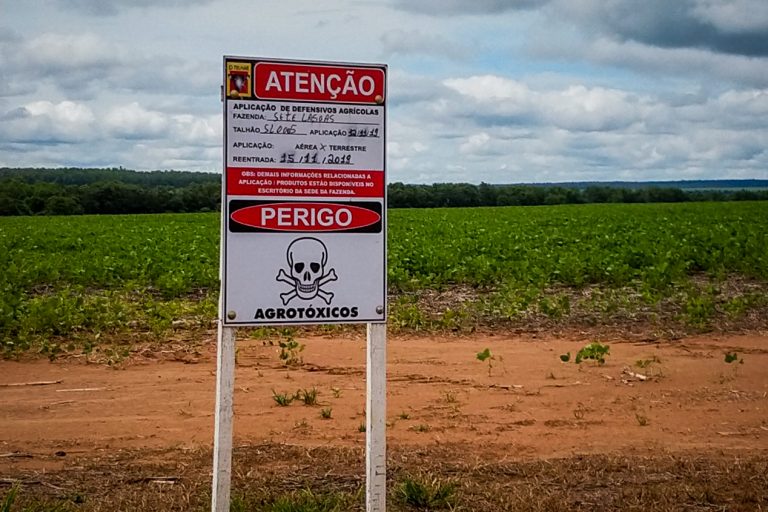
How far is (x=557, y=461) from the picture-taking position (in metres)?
5.80

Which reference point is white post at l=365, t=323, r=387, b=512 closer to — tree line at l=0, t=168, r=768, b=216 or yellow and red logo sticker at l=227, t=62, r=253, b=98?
yellow and red logo sticker at l=227, t=62, r=253, b=98

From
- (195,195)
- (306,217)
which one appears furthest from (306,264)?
(195,195)

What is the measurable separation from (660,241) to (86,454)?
1701 centimetres

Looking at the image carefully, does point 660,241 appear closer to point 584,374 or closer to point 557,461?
point 584,374

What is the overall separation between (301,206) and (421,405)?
3486 mm

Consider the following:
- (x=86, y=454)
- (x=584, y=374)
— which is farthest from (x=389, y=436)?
(x=584, y=374)

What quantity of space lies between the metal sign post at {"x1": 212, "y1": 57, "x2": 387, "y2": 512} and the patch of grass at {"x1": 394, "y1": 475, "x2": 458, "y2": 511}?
30.7 inches

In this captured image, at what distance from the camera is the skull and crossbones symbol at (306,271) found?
165 inches

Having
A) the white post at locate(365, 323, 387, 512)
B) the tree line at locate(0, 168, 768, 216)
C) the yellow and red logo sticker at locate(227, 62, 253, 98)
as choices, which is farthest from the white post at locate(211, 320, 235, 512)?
the tree line at locate(0, 168, 768, 216)

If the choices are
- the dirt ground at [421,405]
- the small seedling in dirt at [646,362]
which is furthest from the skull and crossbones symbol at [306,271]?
the small seedling in dirt at [646,362]

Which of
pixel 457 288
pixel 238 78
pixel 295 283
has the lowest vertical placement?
pixel 457 288

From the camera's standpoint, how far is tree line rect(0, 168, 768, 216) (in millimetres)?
61406

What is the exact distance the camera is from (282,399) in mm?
7281

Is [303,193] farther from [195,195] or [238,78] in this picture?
[195,195]
